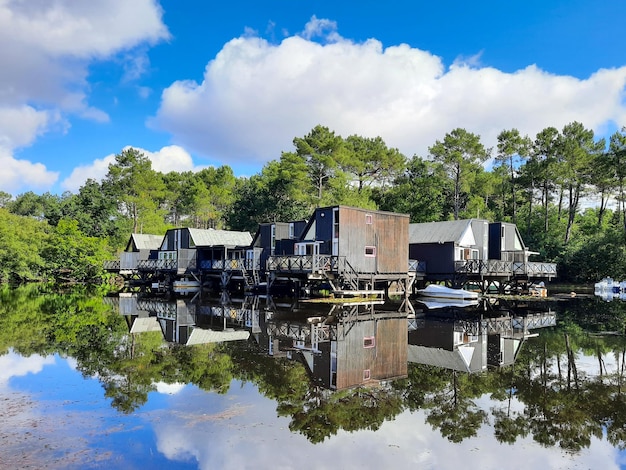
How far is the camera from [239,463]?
733cm

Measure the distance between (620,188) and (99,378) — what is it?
52.4 metres

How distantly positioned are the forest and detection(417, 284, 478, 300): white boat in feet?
56.7

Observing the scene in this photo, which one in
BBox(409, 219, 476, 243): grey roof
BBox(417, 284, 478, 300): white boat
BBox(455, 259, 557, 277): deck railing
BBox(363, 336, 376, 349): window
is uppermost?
BBox(409, 219, 476, 243): grey roof

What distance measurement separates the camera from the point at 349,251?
29984 millimetres

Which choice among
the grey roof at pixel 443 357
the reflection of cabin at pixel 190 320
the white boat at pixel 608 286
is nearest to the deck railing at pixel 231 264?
the reflection of cabin at pixel 190 320

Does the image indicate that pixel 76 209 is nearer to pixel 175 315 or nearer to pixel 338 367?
pixel 175 315

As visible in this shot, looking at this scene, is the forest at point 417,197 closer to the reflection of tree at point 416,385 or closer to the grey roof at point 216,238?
the grey roof at point 216,238

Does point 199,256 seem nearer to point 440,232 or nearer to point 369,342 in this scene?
point 440,232

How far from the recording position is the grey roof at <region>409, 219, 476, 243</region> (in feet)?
119

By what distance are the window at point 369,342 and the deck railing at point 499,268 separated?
18.9m

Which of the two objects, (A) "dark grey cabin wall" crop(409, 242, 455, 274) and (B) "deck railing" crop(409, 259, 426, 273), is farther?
(A) "dark grey cabin wall" crop(409, 242, 455, 274)

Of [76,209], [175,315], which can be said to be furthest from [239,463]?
[76,209]

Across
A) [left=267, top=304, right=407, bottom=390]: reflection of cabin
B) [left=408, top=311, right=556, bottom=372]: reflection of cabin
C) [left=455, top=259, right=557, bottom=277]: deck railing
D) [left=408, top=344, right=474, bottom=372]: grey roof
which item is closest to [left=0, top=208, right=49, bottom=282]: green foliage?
[left=267, top=304, right=407, bottom=390]: reflection of cabin

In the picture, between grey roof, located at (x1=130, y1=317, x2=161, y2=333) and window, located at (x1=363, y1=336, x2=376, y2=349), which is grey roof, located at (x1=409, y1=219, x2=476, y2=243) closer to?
window, located at (x1=363, y1=336, x2=376, y2=349)
